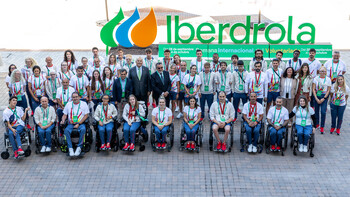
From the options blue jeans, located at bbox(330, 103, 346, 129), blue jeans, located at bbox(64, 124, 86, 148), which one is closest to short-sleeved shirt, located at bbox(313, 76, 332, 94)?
blue jeans, located at bbox(330, 103, 346, 129)

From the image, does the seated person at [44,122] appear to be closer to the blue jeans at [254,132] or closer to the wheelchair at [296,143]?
the blue jeans at [254,132]

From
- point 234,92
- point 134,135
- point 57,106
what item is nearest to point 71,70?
point 57,106

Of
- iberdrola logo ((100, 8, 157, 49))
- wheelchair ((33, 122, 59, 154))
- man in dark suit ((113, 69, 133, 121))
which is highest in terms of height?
iberdrola logo ((100, 8, 157, 49))

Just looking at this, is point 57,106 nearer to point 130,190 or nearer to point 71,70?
point 71,70

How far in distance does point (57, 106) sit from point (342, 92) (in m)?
7.04

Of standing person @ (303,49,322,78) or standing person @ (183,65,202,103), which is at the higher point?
standing person @ (303,49,322,78)

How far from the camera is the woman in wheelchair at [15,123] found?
28.9 feet

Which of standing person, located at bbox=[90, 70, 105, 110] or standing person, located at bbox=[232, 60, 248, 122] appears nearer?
standing person, located at bbox=[90, 70, 105, 110]

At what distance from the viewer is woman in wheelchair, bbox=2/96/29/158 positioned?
28.9 ft

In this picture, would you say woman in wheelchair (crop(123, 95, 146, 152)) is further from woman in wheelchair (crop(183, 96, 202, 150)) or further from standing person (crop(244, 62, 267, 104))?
standing person (crop(244, 62, 267, 104))

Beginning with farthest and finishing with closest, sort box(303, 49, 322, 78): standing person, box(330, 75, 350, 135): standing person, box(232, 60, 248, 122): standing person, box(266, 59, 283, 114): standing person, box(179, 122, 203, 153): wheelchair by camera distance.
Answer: box(303, 49, 322, 78): standing person < box(232, 60, 248, 122): standing person < box(266, 59, 283, 114): standing person < box(330, 75, 350, 135): standing person < box(179, 122, 203, 153): wheelchair

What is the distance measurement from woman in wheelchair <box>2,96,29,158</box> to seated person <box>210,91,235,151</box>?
13.9ft

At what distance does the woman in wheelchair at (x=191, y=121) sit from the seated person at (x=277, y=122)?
1590 mm

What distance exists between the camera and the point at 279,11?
991 inches
